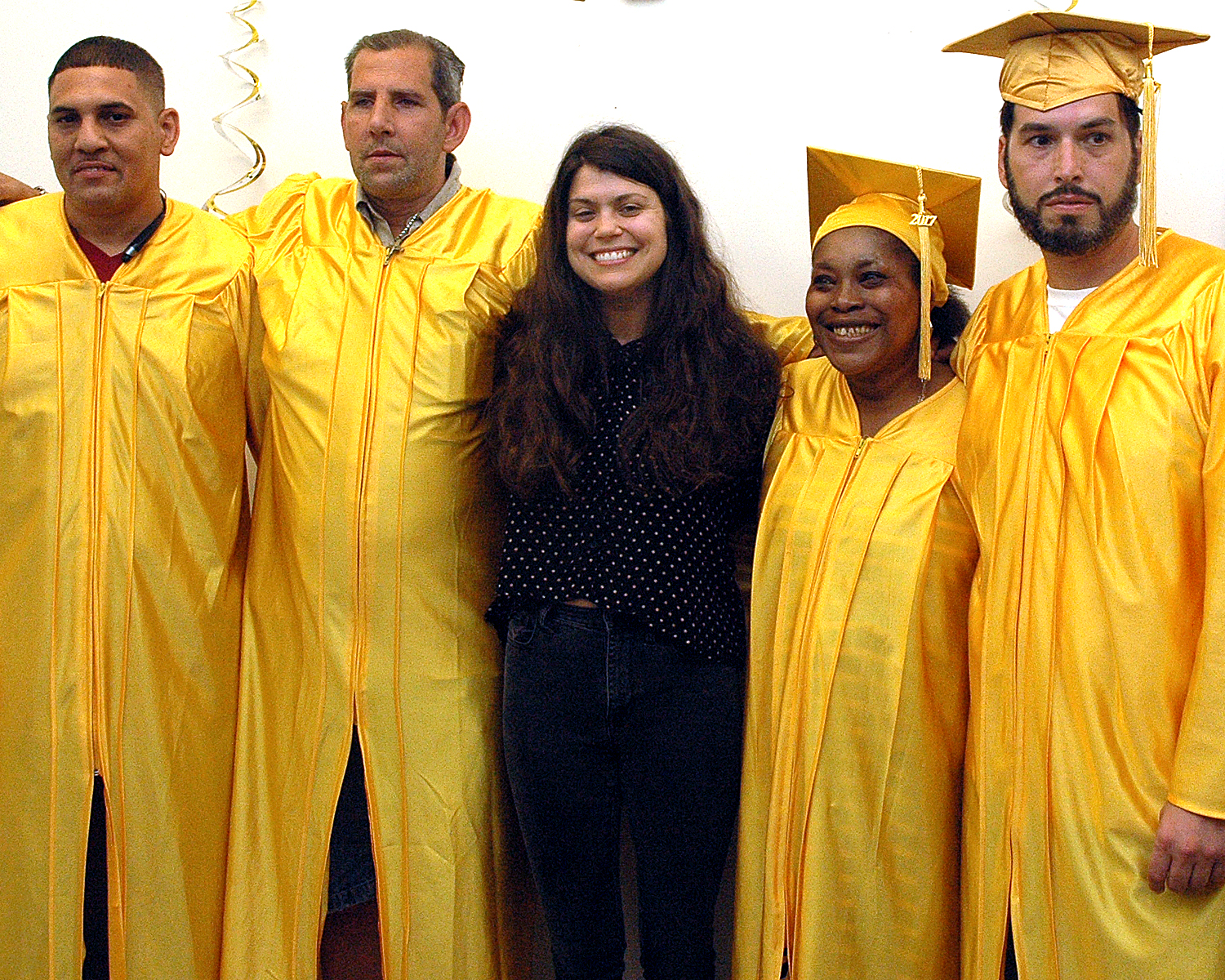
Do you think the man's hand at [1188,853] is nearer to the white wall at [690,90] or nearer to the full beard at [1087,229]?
the full beard at [1087,229]

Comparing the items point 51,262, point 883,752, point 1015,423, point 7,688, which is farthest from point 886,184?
point 7,688

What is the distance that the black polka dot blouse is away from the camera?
1.96 metres

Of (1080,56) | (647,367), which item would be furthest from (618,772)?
(1080,56)

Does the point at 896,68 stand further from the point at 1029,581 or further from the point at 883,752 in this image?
the point at 883,752

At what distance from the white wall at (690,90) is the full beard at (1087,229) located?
625 mm

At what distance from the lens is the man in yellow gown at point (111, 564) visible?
206cm

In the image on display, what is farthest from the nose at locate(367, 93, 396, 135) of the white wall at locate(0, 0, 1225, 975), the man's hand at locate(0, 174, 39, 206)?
the man's hand at locate(0, 174, 39, 206)

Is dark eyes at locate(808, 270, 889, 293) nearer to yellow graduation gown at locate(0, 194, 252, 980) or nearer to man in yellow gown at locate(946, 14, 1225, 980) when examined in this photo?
man in yellow gown at locate(946, 14, 1225, 980)

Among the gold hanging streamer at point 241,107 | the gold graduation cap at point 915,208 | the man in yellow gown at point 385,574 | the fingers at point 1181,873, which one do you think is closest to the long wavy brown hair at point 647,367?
the man in yellow gown at point 385,574

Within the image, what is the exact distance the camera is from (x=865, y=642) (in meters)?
1.92

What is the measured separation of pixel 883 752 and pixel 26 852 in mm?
1432

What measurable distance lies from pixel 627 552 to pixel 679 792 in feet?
1.30

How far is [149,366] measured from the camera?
6.89 ft

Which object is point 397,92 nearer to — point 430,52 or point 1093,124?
point 430,52
